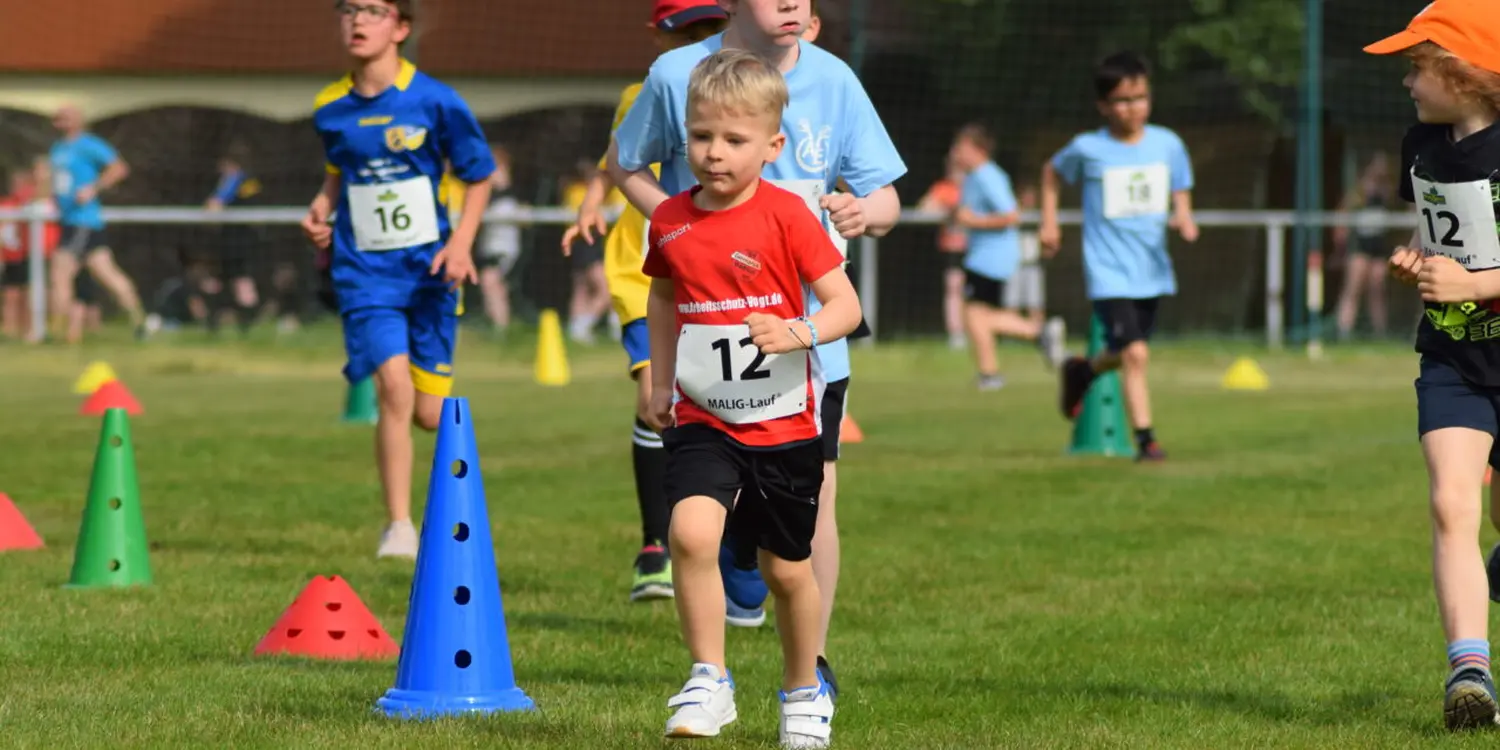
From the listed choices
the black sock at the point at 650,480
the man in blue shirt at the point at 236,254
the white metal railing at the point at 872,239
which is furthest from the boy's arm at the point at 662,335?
the man in blue shirt at the point at 236,254

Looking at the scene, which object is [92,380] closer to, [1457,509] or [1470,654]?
[1457,509]

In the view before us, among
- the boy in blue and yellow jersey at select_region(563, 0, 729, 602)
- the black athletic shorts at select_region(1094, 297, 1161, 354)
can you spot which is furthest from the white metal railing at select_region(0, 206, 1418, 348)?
Answer: the boy in blue and yellow jersey at select_region(563, 0, 729, 602)

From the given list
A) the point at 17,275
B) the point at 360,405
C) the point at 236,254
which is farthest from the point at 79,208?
the point at 360,405

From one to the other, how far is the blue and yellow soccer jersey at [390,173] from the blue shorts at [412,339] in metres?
0.06

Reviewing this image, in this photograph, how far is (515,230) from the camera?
24781 mm

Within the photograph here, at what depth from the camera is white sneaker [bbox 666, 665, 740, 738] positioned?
15.8 feet

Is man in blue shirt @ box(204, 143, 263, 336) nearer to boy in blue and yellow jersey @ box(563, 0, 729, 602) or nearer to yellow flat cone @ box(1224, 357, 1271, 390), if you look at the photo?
yellow flat cone @ box(1224, 357, 1271, 390)

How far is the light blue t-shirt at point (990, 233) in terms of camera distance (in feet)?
63.2

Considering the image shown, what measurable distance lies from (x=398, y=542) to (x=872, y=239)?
15.0m

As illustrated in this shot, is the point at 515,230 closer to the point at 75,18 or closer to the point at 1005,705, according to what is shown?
the point at 75,18

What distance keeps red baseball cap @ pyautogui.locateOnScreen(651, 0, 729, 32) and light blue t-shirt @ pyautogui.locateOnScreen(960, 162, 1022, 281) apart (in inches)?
473

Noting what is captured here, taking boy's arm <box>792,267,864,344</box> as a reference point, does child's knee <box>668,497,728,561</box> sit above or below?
below

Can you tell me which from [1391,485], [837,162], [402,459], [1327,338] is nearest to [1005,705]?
[837,162]

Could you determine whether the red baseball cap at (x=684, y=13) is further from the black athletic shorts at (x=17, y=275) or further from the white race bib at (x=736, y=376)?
the black athletic shorts at (x=17, y=275)
